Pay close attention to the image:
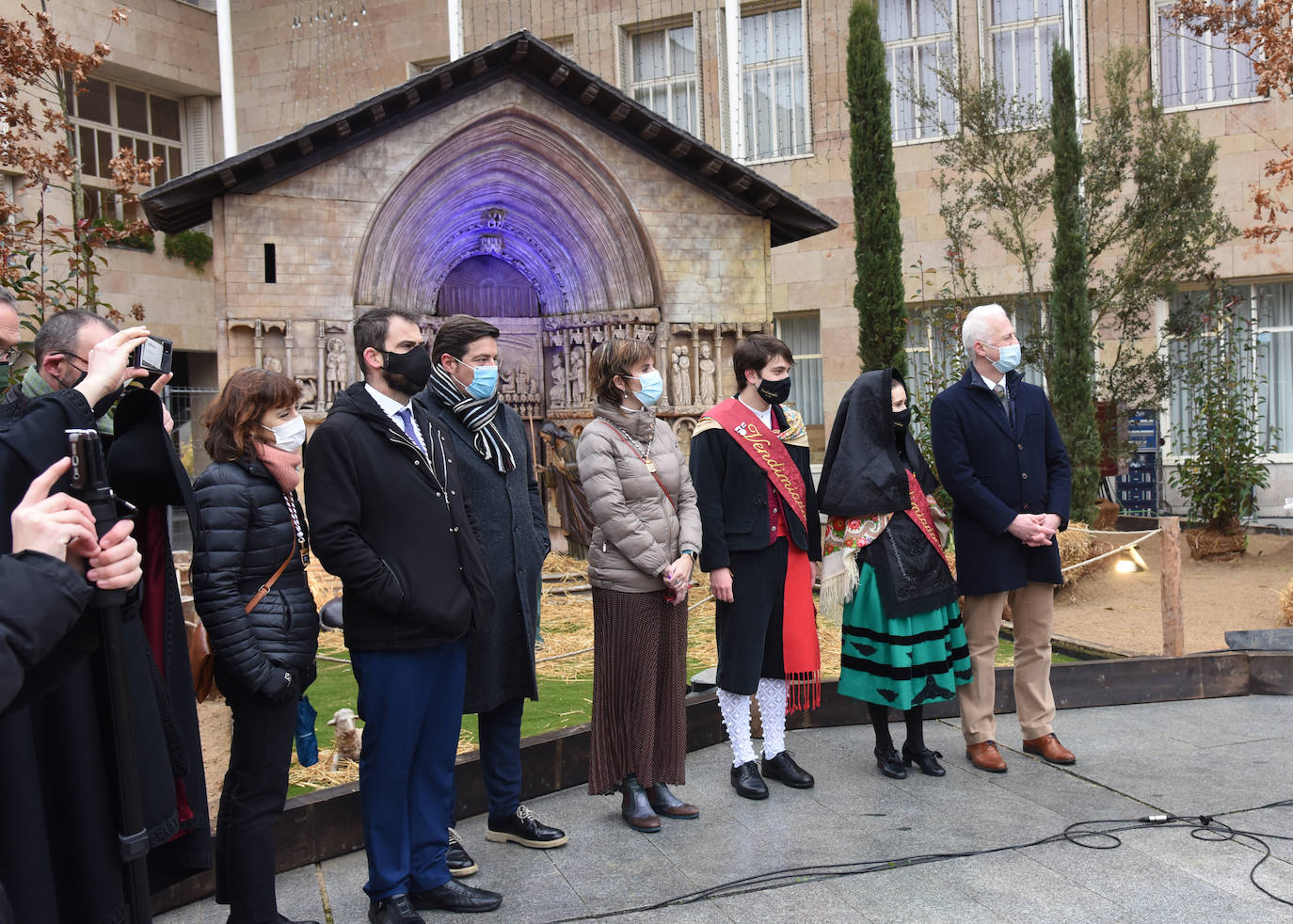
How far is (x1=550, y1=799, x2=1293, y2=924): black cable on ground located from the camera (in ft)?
12.9

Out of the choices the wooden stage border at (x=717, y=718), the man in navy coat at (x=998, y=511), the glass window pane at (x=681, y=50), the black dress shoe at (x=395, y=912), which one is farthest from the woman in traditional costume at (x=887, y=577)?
the glass window pane at (x=681, y=50)

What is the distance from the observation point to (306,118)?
18.6 m

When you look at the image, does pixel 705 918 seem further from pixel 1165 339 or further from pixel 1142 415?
pixel 1165 339

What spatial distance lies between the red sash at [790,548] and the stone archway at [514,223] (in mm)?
6287

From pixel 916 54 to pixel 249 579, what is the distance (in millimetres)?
16308

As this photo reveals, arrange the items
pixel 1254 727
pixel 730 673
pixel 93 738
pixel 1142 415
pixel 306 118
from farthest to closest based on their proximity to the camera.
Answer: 1. pixel 306 118
2. pixel 1142 415
3. pixel 1254 727
4. pixel 730 673
5. pixel 93 738

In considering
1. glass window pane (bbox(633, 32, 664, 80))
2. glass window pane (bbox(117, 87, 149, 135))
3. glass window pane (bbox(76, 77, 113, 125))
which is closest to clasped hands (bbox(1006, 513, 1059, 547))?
glass window pane (bbox(633, 32, 664, 80))

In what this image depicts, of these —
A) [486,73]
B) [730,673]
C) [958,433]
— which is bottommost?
[730,673]

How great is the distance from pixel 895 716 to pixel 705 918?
9.20ft

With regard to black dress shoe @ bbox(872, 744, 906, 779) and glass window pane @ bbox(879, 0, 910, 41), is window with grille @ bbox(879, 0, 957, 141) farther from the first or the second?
black dress shoe @ bbox(872, 744, 906, 779)

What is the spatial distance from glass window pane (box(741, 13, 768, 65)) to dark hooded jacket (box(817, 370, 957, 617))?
A: 14.1 m

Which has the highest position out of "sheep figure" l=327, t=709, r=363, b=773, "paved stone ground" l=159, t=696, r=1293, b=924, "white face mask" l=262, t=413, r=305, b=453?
"white face mask" l=262, t=413, r=305, b=453

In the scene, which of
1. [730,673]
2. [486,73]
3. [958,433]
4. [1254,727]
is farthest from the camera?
[486,73]

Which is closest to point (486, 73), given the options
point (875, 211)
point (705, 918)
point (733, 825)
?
point (875, 211)
